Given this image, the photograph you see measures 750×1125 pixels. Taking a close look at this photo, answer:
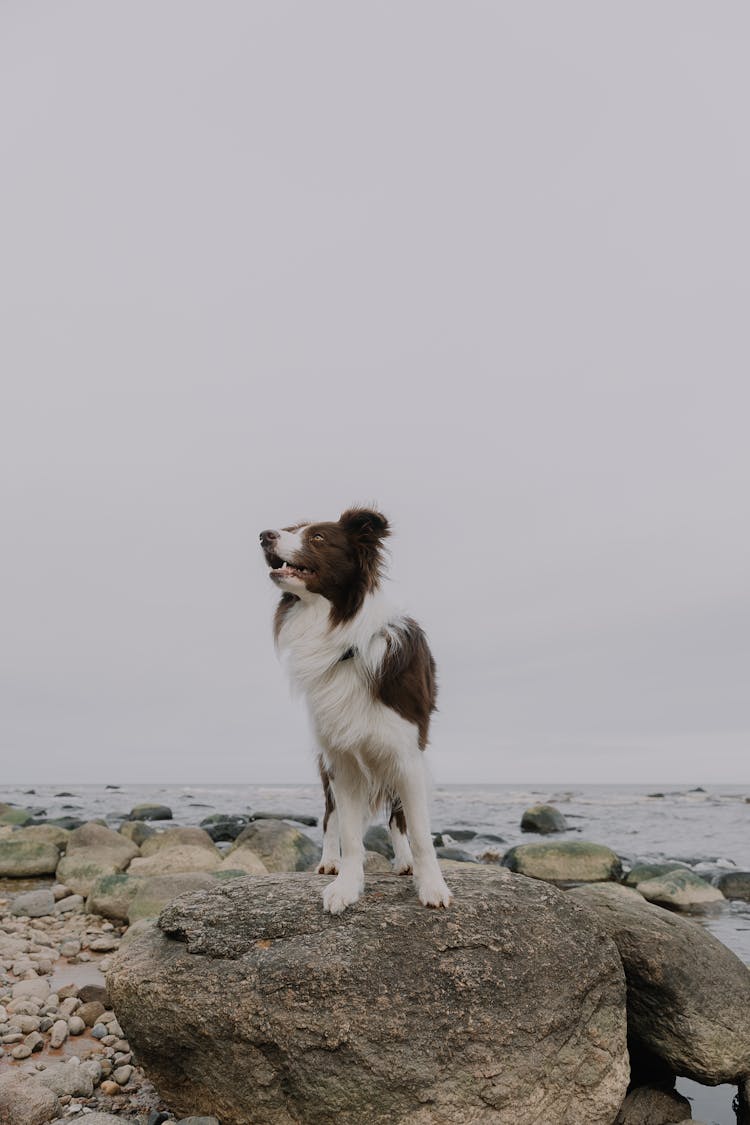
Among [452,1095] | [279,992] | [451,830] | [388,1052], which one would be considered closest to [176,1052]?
[279,992]

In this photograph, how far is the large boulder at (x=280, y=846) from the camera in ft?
44.2

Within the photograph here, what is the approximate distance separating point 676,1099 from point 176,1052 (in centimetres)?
371

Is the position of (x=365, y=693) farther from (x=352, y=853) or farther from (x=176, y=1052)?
(x=176, y=1052)

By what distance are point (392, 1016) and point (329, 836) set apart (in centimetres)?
166

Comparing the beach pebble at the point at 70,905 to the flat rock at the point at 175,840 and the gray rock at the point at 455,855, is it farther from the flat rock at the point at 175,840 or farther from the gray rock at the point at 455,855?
the gray rock at the point at 455,855

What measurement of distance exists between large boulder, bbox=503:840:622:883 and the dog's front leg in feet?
35.5

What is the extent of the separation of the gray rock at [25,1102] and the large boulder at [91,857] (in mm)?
6856

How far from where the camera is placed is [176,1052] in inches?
205

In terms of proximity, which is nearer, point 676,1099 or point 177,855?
point 676,1099

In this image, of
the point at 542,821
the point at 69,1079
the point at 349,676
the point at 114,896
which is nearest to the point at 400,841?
the point at 349,676

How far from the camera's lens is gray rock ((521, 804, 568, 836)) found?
2536 centimetres

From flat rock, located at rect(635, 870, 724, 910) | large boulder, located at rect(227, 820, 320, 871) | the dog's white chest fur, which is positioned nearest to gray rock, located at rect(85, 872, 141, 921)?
large boulder, located at rect(227, 820, 320, 871)

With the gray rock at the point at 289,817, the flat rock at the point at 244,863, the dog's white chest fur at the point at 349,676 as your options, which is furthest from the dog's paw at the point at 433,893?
the gray rock at the point at 289,817

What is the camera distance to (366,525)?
520 centimetres
